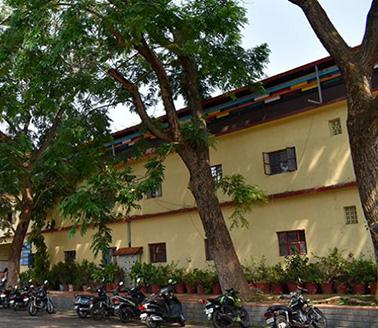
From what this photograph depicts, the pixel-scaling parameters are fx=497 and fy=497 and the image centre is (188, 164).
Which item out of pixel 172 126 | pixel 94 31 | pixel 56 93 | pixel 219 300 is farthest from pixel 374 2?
pixel 56 93

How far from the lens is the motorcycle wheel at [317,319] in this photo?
9.28 meters

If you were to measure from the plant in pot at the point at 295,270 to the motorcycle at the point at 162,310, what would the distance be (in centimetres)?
327

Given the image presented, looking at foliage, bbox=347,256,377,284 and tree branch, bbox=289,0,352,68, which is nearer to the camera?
tree branch, bbox=289,0,352,68

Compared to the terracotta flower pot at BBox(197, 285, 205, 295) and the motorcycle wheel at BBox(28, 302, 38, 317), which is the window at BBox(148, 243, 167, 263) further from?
the motorcycle wheel at BBox(28, 302, 38, 317)

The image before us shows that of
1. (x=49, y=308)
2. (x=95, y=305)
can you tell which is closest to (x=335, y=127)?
(x=95, y=305)

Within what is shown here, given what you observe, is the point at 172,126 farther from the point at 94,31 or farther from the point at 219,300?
the point at 219,300

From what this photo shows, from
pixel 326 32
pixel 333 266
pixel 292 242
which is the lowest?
pixel 333 266

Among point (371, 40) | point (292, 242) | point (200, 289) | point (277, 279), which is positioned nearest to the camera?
point (371, 40)

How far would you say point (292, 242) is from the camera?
13.8 m

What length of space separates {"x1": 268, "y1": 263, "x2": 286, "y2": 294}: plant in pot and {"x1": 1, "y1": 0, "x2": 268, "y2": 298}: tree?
176cm

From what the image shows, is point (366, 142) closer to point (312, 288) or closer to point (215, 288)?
point (312, 288)

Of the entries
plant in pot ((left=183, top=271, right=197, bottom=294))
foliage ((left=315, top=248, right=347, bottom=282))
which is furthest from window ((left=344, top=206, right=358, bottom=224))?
plant in pot ((left=183, top=271, right=197, bottom=294))

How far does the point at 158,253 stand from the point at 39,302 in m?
4.32

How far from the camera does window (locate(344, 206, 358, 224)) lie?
1262 centimetres
